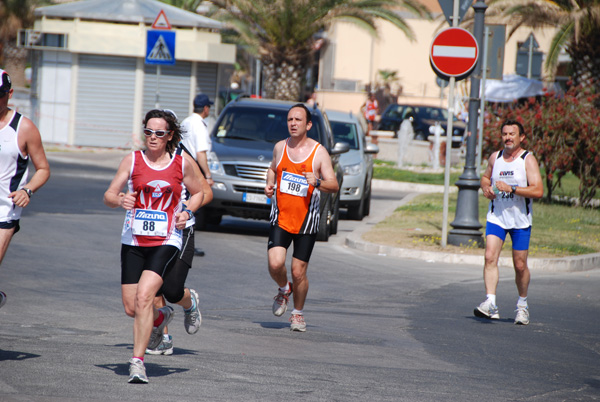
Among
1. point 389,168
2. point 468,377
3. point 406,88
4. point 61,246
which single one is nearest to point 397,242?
point 61,246

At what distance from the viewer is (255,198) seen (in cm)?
1434

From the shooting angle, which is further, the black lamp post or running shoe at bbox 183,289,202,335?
the black lamp post

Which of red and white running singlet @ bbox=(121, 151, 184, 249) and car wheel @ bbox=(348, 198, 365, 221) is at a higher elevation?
red and white running singlet @ bbox=(121, 151, 184, 249)

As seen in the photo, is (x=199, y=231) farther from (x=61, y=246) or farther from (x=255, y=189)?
(x=61, y=246)

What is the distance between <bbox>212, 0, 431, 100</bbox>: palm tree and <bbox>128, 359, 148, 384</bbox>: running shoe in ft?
83.7

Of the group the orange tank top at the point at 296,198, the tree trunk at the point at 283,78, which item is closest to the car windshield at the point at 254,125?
the orange tank top at the point at 296,198

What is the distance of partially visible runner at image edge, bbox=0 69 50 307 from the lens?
6.38 metres

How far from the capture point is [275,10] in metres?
30.6

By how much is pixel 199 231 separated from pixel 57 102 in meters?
19.9

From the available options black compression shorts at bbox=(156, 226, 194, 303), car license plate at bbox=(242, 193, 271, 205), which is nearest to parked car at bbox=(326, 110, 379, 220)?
car license plate at bbox=(242, 193, 271, 205)

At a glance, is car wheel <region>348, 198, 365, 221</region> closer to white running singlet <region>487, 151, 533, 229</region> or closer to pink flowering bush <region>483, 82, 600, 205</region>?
pink flowering bush <region>483, 82, 600, 205</region>

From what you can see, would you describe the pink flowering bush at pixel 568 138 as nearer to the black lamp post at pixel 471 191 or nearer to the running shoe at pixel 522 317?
the black lamp post at pixel 471 191

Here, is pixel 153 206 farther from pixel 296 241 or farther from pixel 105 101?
pixel 105 101

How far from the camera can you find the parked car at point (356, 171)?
1759 centimetres
